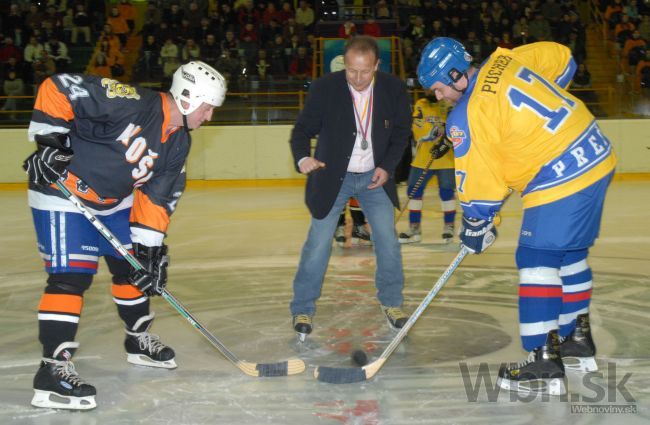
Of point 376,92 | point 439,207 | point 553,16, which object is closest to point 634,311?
point 376,92

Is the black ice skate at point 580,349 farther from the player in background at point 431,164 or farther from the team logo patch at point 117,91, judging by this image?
the player in background at point 431,164

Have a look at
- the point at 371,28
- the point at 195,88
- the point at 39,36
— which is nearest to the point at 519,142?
the point at 195,88

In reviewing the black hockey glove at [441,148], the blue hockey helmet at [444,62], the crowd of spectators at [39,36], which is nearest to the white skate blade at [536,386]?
the blue hockey helmet at [444,62]

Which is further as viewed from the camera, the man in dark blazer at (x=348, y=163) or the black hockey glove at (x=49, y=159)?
the man in dark blazer at (x=348, y=163)

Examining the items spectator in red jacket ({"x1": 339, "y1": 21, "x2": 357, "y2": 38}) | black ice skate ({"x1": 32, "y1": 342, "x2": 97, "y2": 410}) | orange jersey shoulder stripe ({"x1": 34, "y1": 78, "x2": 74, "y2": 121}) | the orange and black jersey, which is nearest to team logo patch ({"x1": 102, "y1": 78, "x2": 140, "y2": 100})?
the orange and black jersey

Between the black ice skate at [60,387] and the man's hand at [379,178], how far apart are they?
178 cm

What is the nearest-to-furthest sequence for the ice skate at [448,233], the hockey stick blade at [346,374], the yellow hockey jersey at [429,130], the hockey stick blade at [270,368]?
1. the hockey stick blade at [346,374]
2. the hockey stick blade at [270,368]
3. the ice skate at [448,233]
4. the yellow hockey jersey at [429,130]

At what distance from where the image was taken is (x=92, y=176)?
12.8 ft

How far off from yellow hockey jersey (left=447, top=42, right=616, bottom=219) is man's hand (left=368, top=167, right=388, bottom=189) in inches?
39.4

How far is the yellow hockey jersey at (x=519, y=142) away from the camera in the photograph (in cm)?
370

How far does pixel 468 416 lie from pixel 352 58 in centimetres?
185

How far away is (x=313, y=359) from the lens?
4441 mm

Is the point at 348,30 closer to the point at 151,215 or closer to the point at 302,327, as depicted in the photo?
the point at 302,327

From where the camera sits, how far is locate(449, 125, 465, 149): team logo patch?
12.2 ft
